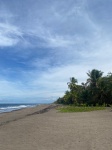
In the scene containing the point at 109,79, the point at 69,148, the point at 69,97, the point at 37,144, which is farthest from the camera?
the point at 69,97

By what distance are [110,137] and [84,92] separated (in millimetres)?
56317

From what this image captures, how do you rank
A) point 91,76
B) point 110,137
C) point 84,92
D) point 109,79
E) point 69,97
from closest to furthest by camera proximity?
point 110,137 < point 109,79 < point 91,76 < point 84,92 < point 69,97

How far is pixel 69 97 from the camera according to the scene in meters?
87.4

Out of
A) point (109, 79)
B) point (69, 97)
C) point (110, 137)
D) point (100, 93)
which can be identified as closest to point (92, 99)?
point (100, 93)

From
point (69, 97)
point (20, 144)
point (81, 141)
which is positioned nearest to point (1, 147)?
point (20, 144)

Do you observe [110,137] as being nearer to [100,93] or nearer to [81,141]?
[81,141]

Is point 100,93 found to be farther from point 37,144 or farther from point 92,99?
point 37,144

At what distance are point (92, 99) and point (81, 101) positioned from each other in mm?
8452

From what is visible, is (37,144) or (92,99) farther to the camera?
(92,99)

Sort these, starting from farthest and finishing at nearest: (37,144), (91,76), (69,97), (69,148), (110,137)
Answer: (69,97), (91,76), (110,137), (37,144), (69,148)

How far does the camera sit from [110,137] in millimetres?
11008

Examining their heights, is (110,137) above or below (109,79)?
below

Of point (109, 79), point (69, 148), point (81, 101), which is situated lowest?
point (69, 148)

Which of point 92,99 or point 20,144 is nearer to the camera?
point 20,144
